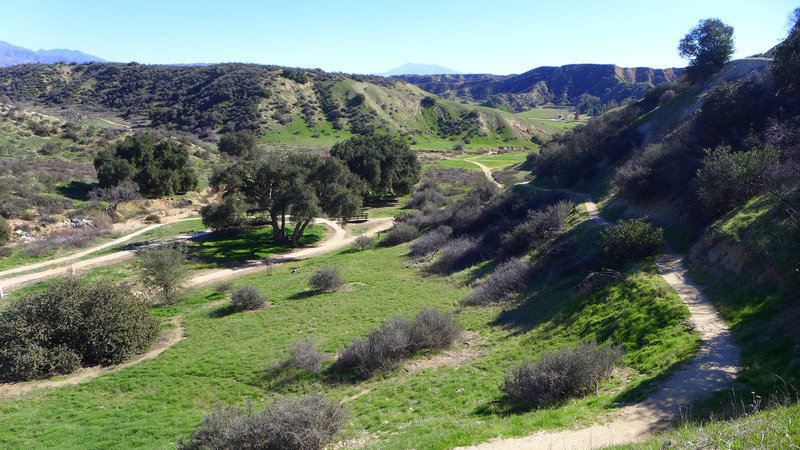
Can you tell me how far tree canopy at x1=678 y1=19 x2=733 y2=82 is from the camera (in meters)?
36.3

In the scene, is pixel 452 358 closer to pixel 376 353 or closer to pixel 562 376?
pixel 376 353

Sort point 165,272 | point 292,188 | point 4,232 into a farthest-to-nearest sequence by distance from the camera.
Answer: point 292,188
point 4,232
point 165,272

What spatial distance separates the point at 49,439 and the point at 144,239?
26.6m

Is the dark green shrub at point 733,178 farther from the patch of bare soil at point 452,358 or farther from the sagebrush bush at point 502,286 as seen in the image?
the patch of bare soil at point 452,358

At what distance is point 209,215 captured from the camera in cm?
3447

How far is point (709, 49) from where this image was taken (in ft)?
121

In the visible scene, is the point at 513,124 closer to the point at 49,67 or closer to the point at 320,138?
the point at 320,138

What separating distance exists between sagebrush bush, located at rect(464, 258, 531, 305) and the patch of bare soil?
3815mm

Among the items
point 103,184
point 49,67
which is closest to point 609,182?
point 103,184

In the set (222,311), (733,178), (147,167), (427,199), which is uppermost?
(147,167)

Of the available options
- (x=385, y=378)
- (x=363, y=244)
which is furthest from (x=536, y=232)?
(x=363, y=244)

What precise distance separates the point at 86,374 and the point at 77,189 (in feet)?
114

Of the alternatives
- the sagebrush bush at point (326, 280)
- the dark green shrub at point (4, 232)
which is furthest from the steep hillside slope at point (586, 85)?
the dark green shrub at point (4, 232)

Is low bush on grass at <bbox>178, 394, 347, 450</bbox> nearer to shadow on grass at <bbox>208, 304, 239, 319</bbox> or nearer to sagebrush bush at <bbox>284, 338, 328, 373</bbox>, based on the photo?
sagebrush bush at <bbox>284, 338, 328, 373</bbox>
